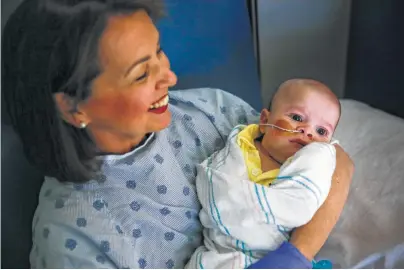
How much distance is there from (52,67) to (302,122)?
49cm

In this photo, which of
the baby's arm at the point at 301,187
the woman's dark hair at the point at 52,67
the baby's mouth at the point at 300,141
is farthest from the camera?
the baby's mouth at the point at 300,141

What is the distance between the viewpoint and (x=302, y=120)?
Answer: 44.3 inches

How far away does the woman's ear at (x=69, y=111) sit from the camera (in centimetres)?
93

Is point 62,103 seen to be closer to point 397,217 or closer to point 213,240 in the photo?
point 213,240

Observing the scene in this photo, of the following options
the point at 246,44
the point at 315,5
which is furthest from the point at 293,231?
the point at 315,5

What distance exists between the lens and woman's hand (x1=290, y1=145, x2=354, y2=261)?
104cm

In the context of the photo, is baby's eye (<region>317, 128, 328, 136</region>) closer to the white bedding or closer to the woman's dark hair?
the white bedding

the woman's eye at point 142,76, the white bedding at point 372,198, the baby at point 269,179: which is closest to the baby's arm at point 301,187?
the baby at point 269,179

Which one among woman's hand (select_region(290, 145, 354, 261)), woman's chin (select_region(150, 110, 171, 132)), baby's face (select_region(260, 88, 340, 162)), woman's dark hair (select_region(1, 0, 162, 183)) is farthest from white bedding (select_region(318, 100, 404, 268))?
woman's dark hair (select_region(1, 0, 162, 183))

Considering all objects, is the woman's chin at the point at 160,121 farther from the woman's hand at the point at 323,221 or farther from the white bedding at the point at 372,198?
the white bedding at the point at 372,198

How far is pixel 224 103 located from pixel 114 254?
18.4 inches

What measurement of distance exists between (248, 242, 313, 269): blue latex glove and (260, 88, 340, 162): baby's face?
21cm

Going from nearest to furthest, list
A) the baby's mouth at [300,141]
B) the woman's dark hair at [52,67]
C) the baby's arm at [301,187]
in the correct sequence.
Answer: the woman's dark hair at [52,67]
the baby's arm at [301,187]
the baby's mouth at [300,141]

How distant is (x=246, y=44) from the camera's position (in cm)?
158
